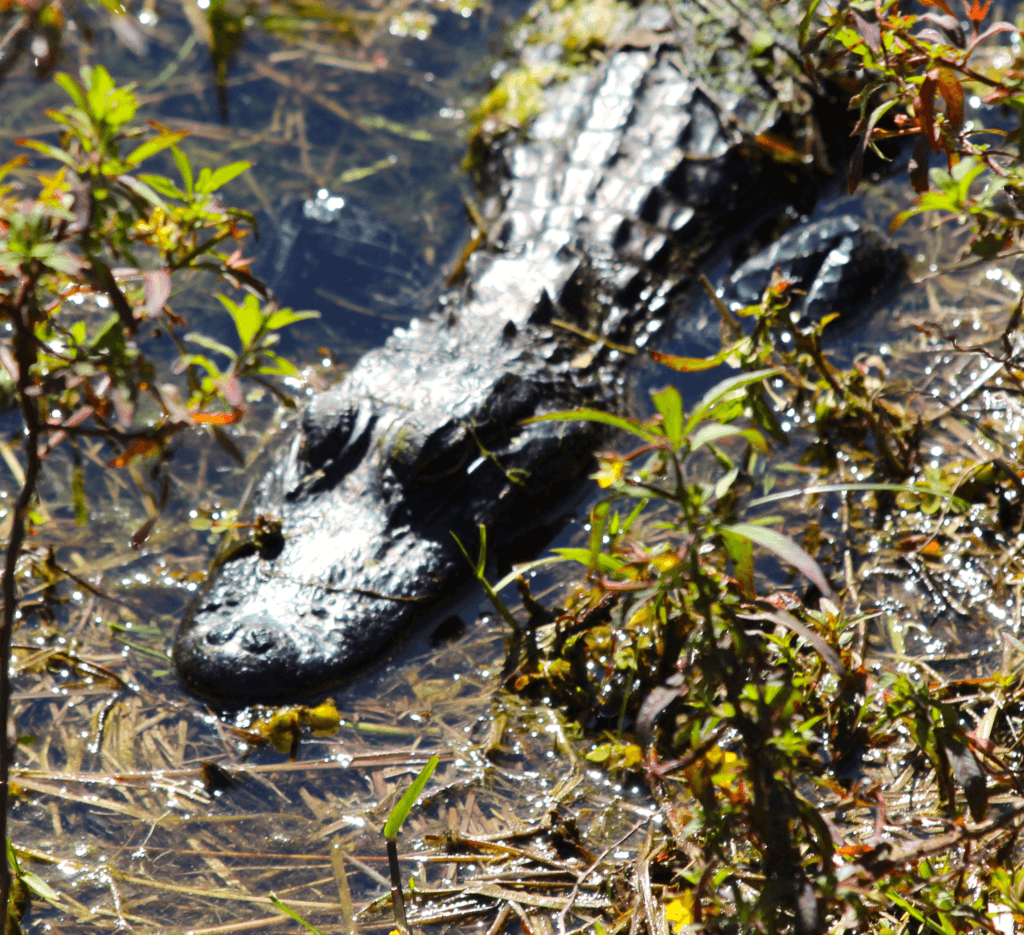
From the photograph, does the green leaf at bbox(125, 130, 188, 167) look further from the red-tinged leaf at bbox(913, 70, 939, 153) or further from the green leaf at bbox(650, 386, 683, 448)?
the red-tinged leaf at bbox(913, 70, 939, 153)

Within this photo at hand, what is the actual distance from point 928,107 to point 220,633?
2.18m

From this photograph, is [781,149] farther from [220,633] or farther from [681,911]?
[681,911]

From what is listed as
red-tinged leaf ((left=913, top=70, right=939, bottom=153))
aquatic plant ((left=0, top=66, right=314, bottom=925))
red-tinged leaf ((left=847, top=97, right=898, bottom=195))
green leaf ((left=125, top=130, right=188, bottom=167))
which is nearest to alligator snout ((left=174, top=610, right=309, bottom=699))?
aquatic plant ((left=0, top=66, right=314, bottom=925))

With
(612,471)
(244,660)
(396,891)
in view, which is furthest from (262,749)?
(612,471)

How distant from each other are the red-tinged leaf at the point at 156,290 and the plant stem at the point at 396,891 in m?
1.30

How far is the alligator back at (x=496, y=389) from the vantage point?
2.66 m

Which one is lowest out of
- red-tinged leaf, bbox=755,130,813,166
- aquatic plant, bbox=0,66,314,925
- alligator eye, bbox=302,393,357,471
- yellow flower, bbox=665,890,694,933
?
yellow flower, bbox=665,890,694,933

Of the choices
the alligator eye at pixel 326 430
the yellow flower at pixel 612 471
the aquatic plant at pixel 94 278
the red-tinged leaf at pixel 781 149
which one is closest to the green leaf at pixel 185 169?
the aquatic plant at pixel 94 278

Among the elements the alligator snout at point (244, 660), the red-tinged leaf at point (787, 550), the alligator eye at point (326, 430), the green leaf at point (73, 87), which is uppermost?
the green leaf at point (73, 87)

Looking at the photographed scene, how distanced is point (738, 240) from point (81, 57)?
4.10 meters

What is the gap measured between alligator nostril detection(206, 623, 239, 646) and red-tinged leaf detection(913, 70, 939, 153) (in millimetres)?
2119

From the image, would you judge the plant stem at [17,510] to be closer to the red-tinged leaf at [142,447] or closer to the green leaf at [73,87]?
the red-tinged leaf at [142,447]

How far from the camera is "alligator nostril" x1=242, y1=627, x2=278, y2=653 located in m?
2.48

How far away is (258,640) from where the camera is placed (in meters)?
2.49
